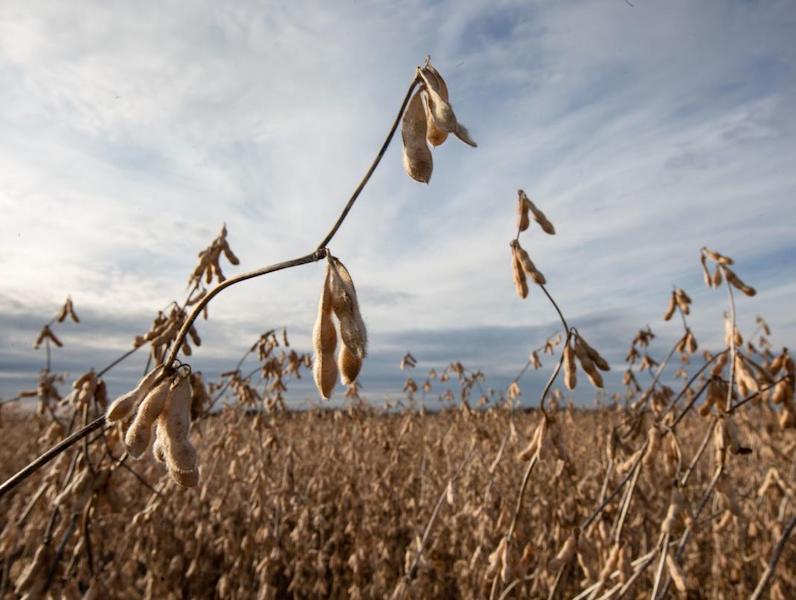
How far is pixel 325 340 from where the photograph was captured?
0.93 meters

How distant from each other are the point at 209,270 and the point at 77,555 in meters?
1.38

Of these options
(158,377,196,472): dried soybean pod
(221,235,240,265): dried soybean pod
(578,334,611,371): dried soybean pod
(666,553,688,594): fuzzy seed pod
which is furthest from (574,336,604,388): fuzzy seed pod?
(221,235,240,265): dried soybean pod

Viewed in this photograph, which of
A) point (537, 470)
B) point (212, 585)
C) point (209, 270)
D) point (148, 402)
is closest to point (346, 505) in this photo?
point (212, 585)

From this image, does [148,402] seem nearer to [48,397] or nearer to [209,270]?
[209,270]

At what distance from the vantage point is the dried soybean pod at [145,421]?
3.04ft

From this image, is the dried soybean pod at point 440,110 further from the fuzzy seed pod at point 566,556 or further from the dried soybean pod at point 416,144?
the fuzzy seed pod at point 566,556

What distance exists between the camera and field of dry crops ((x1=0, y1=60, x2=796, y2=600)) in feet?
3.32

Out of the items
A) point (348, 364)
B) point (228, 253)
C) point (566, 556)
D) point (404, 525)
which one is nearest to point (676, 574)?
point (566, 556)

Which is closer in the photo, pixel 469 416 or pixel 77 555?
pixel 77 555

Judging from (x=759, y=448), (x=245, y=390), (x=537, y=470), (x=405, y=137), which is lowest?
(x=537, y=470)

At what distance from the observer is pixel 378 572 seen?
443 cm

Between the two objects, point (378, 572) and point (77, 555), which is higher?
point (77, 555)

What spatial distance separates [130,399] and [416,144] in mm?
704

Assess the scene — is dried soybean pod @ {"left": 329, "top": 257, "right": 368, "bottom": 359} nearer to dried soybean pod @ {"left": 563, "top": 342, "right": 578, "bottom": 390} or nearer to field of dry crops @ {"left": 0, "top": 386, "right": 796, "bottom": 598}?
dried soybean pod @ {"left": 563, "top": 342, "right": 578, "bottom": 390}
